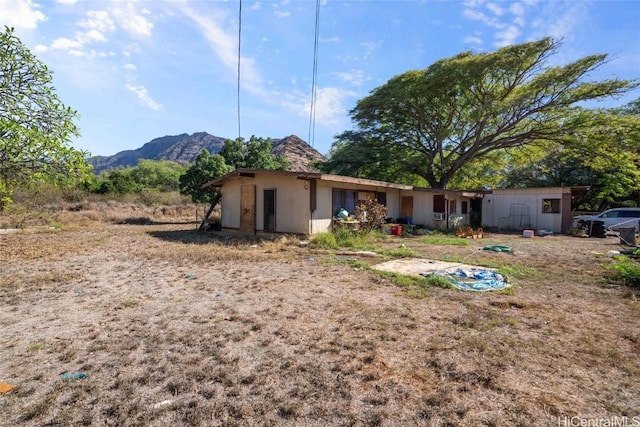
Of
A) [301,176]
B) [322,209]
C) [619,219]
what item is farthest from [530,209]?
[301,176]

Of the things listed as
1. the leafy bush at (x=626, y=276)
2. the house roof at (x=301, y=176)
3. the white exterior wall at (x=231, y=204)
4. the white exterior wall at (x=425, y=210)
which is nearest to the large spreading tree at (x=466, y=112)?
the white exterior wall at (x=425, y=210)

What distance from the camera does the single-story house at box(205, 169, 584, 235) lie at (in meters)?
11.5

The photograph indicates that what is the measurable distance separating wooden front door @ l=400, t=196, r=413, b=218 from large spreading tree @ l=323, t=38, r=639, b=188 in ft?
20.0

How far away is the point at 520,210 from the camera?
59.9 ft

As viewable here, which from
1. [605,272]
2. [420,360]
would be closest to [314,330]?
[420,360]

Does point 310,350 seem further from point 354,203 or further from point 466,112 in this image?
point 466,112

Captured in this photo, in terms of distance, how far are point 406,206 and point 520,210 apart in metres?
7.02

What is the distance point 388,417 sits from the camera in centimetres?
221

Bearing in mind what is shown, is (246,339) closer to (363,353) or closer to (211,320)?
(211,320)

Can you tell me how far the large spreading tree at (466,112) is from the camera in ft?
55.1

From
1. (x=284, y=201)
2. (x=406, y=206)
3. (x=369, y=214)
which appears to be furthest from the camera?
(x=406, y=206)

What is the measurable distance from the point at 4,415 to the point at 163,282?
362cm

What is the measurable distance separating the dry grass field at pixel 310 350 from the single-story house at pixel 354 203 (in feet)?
17.3

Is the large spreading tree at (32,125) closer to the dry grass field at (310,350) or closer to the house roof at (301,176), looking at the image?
the dry grass field at (310,350)
